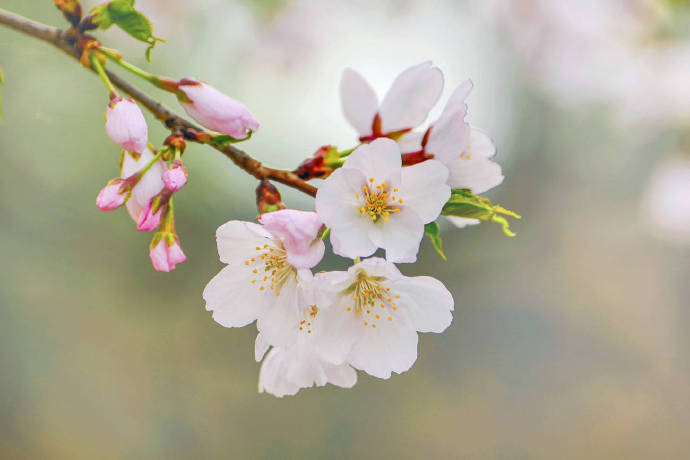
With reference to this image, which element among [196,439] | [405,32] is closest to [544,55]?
[405,32]

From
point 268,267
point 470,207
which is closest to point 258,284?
point 268,267

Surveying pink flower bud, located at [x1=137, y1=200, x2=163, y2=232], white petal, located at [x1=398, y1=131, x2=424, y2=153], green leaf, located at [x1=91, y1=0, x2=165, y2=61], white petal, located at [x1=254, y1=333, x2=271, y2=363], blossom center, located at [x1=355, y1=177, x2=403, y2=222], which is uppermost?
white petal, located at [x1=398, y1=131, x2=424, y2=153]

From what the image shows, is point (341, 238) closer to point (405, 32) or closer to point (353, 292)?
point (353, 292)

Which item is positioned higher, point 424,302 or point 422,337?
point 422,337

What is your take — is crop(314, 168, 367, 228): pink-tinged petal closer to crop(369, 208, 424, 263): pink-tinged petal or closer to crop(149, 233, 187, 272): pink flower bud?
crop(369, 208, 424, 263): pink-tinged petal

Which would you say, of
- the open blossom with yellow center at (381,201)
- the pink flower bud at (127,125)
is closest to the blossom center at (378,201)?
the open blossom with yellow center at (381,201)

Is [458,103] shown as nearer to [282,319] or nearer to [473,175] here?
[473,175]

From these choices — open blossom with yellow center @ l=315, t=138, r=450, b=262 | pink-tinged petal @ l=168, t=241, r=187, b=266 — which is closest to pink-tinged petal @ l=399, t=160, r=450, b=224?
open blossom with yellow center @ l=315, t=138, r=450, b=262
